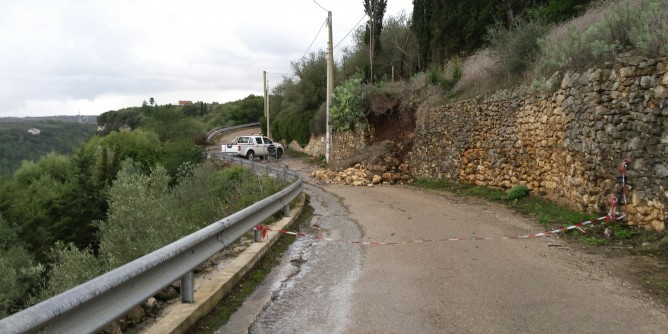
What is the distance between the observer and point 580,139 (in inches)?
432

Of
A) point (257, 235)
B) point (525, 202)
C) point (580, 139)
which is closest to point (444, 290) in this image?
point (257, 235)

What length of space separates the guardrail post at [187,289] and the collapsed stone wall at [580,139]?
7.03 m

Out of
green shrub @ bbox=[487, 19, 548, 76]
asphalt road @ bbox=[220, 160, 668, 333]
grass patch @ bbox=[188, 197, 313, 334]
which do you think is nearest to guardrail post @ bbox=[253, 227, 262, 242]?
grass patch @ bbox=[188, 197, 313, 334]

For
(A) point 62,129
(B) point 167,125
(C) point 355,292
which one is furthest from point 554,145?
(A) point 62,129

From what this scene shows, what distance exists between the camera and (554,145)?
12609 mm

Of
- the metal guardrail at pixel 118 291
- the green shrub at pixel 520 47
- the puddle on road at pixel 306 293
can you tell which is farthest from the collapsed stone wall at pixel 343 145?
the metal guardrail at pixel 118 291

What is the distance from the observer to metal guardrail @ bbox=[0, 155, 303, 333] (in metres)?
2.93

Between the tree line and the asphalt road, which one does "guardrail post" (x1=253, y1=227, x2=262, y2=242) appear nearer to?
the asphalt road

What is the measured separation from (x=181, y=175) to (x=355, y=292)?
20213 millimetres

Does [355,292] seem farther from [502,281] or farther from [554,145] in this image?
[554,145]

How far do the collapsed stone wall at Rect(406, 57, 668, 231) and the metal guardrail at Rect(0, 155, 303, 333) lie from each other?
677 cm

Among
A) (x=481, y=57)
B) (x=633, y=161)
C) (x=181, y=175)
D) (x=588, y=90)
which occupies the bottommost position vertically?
(x=181, y=175)

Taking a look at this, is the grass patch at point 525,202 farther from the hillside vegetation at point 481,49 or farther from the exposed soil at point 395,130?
the exposed soil at point 395,130

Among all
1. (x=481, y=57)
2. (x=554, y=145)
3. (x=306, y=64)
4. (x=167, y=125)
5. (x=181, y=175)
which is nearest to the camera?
(x=554, y=145)
